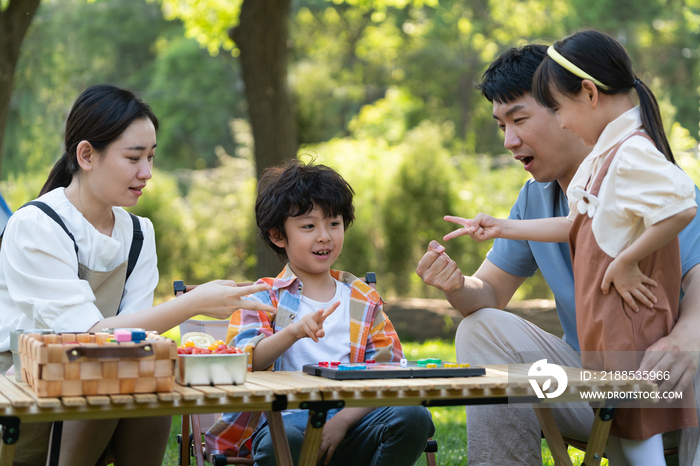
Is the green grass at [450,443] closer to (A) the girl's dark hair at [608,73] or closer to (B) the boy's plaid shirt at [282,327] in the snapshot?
(B) the boy's plaid shirt at [282,327]

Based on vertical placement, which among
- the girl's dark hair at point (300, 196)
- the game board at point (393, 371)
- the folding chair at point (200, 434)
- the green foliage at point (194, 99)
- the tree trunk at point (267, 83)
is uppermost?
the green foliage at point (194, 99)

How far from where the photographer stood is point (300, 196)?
9.40 feet

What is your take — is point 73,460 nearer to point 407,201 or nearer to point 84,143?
point 84,143

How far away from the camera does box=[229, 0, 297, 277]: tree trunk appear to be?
24.4ft

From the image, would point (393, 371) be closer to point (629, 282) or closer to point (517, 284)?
point (629, 282)

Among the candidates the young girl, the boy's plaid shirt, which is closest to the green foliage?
the boy's plaid shirt

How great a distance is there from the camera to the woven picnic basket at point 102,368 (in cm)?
164

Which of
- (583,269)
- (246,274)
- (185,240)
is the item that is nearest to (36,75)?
(185,240)

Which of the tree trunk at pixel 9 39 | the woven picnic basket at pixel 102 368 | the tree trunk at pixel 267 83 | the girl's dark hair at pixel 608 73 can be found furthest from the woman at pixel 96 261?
the tree trunk at pixel 267 83

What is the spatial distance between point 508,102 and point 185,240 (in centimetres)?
1204

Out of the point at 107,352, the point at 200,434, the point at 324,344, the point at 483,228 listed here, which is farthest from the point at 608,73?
the point at 200,434

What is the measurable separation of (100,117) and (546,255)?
1.84m

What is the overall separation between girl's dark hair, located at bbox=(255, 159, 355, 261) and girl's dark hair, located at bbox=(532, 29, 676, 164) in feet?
3.07

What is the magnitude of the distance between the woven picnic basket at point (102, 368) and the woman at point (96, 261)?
0.42 metres
